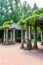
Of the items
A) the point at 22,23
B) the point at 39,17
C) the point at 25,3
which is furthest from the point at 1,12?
the point at 39,17

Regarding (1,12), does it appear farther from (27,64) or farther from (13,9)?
(27,64)

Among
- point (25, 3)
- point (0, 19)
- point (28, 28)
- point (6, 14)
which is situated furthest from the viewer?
point (25, 3)

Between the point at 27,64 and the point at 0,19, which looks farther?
the point at 0,19

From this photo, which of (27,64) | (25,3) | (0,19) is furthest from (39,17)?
(25,3)

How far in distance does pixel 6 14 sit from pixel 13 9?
2.91 metres

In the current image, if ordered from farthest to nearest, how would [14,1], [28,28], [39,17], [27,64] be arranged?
[14,1], [28,28], [39,17], [27,64]

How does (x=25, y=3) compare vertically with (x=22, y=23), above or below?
above

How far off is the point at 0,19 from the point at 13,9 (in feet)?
20.4

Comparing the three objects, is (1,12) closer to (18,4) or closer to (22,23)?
(18,4)

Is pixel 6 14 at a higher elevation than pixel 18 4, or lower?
lower

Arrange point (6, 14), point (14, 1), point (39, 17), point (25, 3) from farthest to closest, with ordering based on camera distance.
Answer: point (25, 3) → point (14, 1) → point (6, 14) → point (39, 17)

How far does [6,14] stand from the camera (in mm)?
37062

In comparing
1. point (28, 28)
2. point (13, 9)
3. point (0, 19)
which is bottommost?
point (28, 28)

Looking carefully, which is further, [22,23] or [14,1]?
[14,1]
